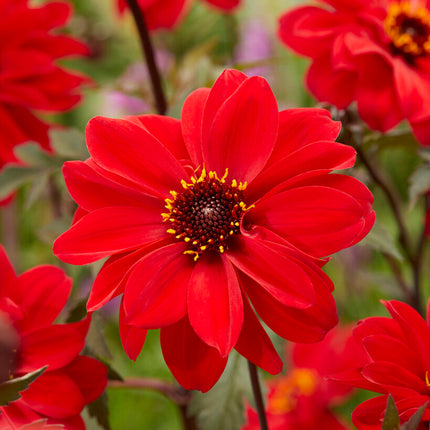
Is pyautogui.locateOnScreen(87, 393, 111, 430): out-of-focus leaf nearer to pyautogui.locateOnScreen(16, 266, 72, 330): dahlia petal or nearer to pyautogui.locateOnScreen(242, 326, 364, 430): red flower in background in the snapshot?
pyautogui.locateOnScreen(16, 266, 72, 330): dahlia petal

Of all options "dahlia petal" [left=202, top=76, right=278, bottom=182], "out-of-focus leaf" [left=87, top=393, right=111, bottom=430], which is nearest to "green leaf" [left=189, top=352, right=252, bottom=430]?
"out-of-focus leaf" [left=87, top=393, right=111, bottom=430]

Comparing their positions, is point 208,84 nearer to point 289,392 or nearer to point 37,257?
point 289,392

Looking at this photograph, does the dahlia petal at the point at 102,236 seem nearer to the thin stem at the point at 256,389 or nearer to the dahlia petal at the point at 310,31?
the thin stem at the point at 256,389

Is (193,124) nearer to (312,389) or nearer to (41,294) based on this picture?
(41,294)

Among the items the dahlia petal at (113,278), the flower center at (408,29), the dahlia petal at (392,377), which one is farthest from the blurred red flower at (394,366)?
the flower center at (408,29)

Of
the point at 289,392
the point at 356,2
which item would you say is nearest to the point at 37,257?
the point at 289,392

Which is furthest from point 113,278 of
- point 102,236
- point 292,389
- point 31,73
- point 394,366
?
point 292,389
